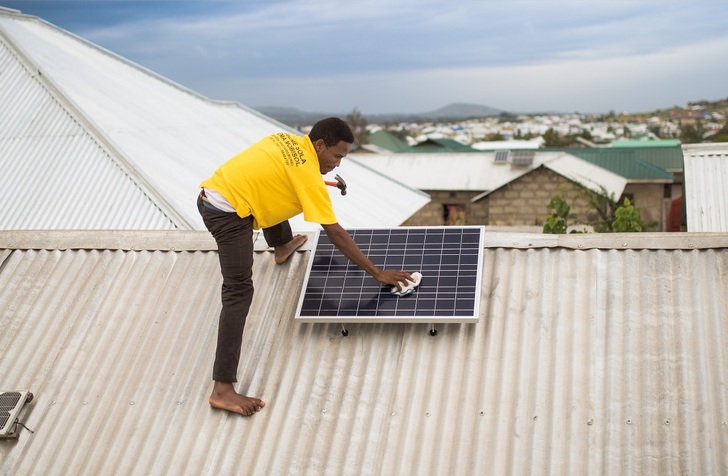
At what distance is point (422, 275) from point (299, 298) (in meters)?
1.01

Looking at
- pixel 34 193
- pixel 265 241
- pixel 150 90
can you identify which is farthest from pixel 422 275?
pixel 150 90

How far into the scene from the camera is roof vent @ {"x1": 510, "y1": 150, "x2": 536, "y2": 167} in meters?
33.9

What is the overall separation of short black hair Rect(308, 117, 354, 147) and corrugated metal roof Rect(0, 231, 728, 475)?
4.83 ft

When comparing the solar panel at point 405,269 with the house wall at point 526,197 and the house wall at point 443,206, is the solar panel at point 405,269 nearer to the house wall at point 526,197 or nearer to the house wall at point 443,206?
the house wall at point 526,197

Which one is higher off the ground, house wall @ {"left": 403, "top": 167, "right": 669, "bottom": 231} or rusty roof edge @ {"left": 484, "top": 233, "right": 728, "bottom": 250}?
house wall @ {"left": 403, "top": 167, "right": 669, "bottom": 231}

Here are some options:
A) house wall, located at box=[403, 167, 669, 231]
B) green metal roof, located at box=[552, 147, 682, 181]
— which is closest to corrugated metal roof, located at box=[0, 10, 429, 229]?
house wall, located at box=[403, 167, 669, 231]

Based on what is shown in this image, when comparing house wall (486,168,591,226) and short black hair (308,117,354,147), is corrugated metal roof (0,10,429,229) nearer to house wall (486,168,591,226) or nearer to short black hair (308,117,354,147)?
short black hair (308,117,354,147)

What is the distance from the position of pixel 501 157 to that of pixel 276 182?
100 feet

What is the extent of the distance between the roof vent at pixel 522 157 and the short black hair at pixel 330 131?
28.7 meters

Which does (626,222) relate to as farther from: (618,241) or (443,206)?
(443,206)

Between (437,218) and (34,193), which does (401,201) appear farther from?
(437,218)

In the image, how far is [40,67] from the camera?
15258 mm

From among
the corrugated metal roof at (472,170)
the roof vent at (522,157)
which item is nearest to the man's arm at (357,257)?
the corrugated metal roof at (472,170)

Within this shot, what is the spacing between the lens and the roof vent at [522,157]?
33.9m
